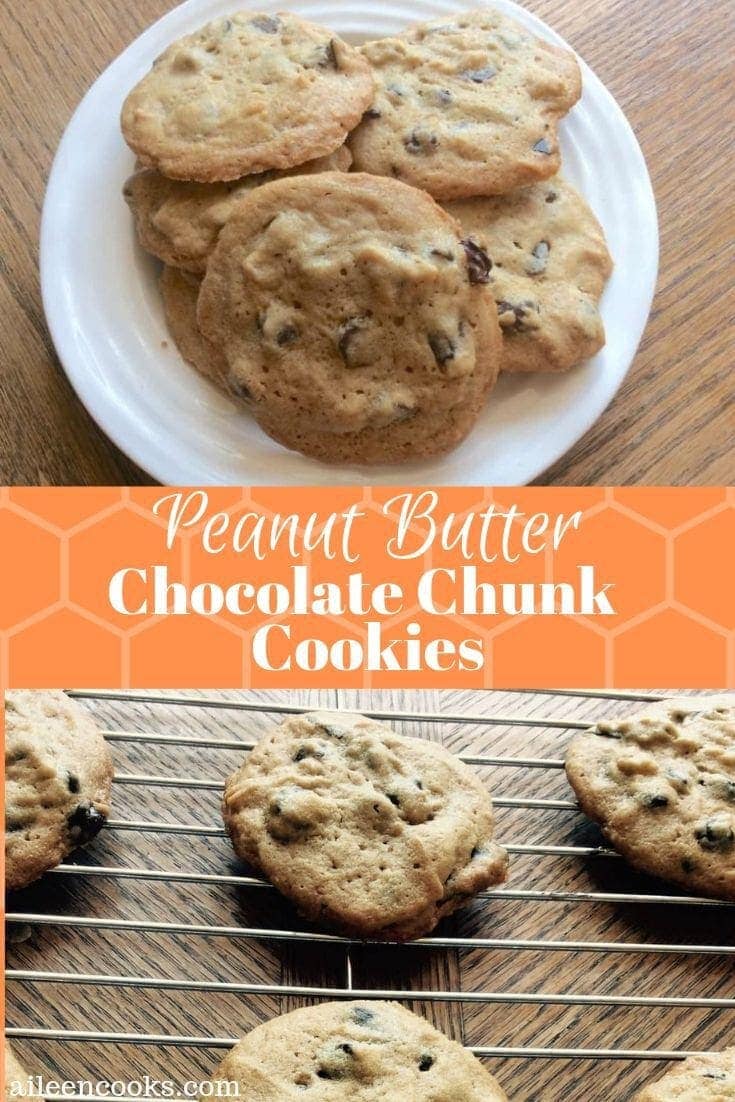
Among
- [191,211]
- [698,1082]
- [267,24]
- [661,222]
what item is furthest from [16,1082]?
[661,222]

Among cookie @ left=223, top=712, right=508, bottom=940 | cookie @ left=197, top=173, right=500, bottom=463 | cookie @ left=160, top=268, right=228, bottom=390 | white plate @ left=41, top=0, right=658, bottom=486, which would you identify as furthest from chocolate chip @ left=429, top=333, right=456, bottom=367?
cookie @ left=223, top=712, right=508, bottom=940

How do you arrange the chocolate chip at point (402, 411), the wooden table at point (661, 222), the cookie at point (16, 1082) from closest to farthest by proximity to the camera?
1. the cookie at point (16, 1082)
2. the chocolate chip at point (402, 411)
3. the wooden table at point (661, 222)

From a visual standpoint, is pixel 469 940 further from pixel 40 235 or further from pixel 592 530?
pixel 40 235

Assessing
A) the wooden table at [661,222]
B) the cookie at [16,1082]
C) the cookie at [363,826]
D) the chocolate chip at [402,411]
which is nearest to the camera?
the cookie at [16,1082]

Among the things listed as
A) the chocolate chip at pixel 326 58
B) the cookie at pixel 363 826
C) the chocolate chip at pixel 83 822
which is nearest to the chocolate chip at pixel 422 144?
the chocolate chip at pixel 326 58

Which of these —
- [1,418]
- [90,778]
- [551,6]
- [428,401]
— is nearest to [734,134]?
[551,6]

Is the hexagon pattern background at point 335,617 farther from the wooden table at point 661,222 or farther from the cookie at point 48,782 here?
the wooden table at point 661,222

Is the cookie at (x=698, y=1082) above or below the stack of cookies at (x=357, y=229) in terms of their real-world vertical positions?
below

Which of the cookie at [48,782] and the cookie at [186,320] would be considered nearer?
the cookie at [48,782]

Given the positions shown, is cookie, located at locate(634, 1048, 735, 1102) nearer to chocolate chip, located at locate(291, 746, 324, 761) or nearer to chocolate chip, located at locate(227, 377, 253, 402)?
chocolate chip, located at locate(291, 746, 324, 761)

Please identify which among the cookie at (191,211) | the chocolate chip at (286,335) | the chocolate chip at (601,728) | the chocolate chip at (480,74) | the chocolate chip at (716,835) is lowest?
the chocolate chip at (716,835)
